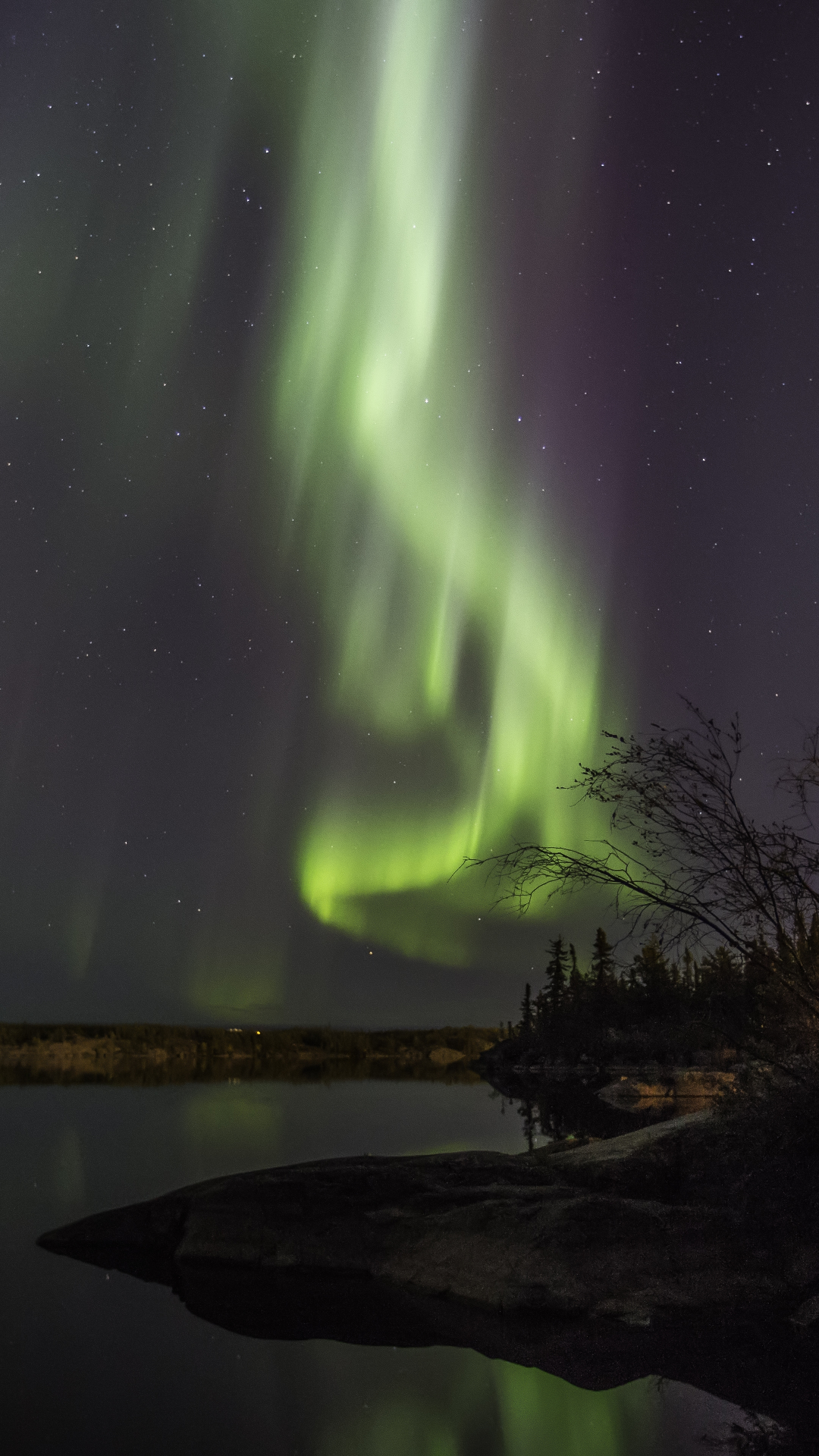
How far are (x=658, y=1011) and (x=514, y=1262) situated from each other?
278 ft

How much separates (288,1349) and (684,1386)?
3.69m

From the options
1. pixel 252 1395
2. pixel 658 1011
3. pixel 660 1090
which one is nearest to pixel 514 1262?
pixel 252 1395

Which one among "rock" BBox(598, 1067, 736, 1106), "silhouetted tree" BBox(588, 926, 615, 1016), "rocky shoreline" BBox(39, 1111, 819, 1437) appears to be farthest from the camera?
"silhouetted tree" BBox(588, 926, 615, 1016)

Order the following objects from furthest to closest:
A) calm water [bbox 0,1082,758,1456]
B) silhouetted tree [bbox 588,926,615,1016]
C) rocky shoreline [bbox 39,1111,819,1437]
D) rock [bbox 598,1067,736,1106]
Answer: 1. silhouetted tree [bbox 588,926,615,1016]
2. rock [bbox 598,1067,736,1106]
3. rocky shoreline [bbox 39,1111,819,1437]
4. calm water [bbox 0,1082,758,1456]

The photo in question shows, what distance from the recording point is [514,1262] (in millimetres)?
11391

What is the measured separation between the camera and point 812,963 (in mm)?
14094

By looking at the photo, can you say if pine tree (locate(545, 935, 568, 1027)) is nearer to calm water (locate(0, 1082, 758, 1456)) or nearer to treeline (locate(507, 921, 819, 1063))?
treeline (locate(507, 921, 819, 1063))

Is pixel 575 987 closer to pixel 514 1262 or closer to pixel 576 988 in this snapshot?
pixel 576 988

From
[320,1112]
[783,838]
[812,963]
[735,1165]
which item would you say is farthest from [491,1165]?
[320,1112]

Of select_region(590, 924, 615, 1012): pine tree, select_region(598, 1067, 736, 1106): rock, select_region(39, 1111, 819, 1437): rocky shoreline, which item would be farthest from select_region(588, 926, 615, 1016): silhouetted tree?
select_region(39, 1111, 819, 1437): rocky shoreline

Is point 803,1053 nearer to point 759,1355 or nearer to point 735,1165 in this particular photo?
point 735,1165

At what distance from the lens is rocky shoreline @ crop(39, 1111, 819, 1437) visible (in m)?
9.66

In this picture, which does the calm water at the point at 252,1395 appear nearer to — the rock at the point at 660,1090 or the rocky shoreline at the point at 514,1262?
the rocky shoreline at the point at 514,1262

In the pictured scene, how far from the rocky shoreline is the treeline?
71.0 inches
